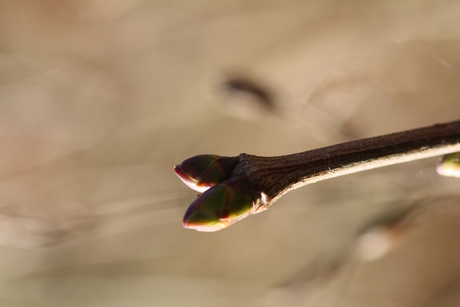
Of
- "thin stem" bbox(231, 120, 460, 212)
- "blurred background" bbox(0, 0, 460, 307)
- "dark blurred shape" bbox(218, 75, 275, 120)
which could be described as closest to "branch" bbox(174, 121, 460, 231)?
"thin stem" bbox(231, 120, 460, 212)

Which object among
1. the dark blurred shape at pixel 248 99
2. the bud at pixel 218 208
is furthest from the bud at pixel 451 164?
the dark blurred shape at pixel 248 99

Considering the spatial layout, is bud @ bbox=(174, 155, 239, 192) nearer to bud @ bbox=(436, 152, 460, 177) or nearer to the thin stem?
the thin stem

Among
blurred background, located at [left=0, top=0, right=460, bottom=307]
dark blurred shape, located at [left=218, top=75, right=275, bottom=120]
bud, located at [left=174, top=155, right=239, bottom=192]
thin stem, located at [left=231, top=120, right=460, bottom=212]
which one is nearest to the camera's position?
thin stem, located at [left=231, top=120, right=460, bottom=212]

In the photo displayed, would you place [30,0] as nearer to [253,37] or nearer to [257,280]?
[253,37]

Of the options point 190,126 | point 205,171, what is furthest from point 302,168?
point 190,126

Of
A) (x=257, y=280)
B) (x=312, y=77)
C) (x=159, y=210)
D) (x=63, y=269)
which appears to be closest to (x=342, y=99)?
(x=312, y=77)
